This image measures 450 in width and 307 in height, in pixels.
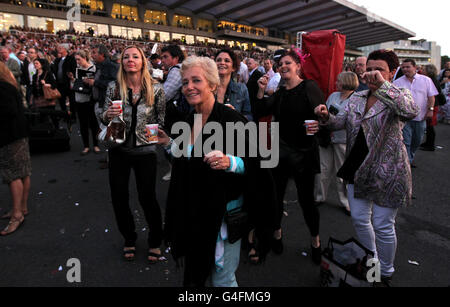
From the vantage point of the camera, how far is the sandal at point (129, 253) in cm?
301

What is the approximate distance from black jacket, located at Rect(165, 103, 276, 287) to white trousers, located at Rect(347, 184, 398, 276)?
1074 millimetres

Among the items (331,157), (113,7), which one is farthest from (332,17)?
(331,157)

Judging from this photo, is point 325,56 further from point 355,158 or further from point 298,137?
point 355,158

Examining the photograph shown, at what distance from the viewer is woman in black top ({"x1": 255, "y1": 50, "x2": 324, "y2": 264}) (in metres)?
2.84

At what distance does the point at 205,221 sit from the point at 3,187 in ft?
16.2

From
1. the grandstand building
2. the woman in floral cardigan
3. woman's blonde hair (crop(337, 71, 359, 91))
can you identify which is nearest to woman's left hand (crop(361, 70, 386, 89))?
the woman in floral cardigan

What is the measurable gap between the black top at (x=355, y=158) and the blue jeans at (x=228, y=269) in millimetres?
1209

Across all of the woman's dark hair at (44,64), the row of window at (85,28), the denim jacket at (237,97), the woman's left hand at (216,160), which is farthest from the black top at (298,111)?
the row of window at (85,28)

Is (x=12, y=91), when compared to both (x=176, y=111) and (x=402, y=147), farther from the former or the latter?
(x=402, y=147)

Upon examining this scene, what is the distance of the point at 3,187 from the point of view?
493 cm

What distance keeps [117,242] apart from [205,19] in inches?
2134

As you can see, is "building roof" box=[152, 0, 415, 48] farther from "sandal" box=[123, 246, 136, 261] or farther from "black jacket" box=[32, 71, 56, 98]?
"sandal" box=[123, 246, 136, 261]

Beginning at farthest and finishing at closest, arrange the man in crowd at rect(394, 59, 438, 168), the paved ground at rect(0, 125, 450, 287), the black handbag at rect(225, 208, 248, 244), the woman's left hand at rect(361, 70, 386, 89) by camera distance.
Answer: the man in crowd at rect(394, 59, 438, 168) < the paved ground at rect(0, 125, 450, 287) < the woman's left hand at rect(361, 70, 386, 89) < the black handbag at rect(225, 208, 248, 244)

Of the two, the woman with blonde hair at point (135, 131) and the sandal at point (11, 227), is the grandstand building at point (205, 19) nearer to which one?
the sandal at point (11, 227)
